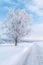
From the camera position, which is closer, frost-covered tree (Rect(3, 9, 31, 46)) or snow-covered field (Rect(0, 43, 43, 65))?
snow-covered field (Rect(0, 43, 43, 65))

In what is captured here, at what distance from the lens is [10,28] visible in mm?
34781

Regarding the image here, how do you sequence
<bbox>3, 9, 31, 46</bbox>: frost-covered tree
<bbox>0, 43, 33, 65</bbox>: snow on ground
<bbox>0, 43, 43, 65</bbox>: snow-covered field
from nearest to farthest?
<bbox>0, 43, 33, 65</bbox>: snow on ground, <bbox>0, 43, 43, 65</bbox>: snow-covered field, <bbox>3, 9, 31, 46</bbox>: frost-covered tree

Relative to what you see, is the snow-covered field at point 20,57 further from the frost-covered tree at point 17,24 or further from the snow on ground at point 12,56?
the frost-covered tree at point 17,24

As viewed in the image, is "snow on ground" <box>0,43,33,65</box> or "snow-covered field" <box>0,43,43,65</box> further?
"snow-covered field" <box>0,43,43,65</box>

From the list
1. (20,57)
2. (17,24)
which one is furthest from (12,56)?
(17,24)

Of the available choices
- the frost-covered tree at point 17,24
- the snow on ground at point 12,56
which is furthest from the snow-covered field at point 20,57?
the frost-covered tree at point 17,24

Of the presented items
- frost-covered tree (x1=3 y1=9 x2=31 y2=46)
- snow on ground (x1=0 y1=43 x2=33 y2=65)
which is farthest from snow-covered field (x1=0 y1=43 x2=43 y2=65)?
frost-covered tree (x1=3 y1=9 x2=31 y2=46)

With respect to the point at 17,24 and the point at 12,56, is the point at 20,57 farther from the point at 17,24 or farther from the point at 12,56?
the point at 17,24

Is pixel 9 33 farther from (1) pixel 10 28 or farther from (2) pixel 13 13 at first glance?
(2) pixel 13 13

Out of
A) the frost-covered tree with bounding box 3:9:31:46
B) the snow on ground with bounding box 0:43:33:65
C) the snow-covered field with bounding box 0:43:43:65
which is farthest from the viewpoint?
the frost-covered tree with bounding box 3:9:31:46

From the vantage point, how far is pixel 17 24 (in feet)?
116

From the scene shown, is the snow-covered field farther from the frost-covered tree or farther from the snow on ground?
the frost-covered tree

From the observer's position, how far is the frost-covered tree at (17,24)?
3466 cm

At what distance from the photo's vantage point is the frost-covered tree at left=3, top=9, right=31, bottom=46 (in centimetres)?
3466
